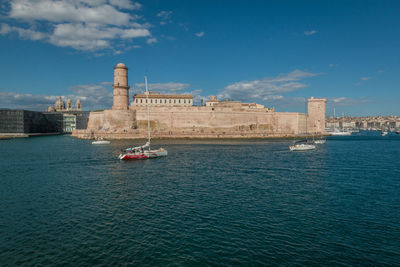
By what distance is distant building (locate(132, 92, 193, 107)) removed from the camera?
198 ft

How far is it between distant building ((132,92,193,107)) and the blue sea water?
42.4 m

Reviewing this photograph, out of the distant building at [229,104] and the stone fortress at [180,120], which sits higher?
the distant building at [229,104]

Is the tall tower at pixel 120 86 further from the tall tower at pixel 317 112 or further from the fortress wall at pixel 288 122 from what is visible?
the tall tower at pixel 317 112

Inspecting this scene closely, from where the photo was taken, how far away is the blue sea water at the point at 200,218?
7746 mm

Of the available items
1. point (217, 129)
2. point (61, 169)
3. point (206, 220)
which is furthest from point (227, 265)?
point (217, 129)

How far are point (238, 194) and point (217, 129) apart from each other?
42885mm

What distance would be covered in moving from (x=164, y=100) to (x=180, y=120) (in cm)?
954

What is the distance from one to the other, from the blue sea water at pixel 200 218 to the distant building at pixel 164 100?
139 feet

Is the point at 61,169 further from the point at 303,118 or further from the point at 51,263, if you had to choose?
the point at 303,118

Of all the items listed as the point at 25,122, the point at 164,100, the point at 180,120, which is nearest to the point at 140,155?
the point at 180,120

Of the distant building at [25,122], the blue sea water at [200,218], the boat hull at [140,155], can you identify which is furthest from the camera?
the distant building at [25,122]

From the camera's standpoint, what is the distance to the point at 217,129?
56406 mm

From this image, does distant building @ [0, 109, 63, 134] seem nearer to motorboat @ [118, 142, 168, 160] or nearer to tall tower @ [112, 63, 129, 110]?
tall tower @ [112, 63, 129, 110]

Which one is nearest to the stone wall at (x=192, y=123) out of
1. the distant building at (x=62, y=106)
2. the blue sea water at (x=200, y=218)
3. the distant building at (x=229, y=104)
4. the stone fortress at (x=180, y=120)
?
the stone fortress at (x=180, y=120)
